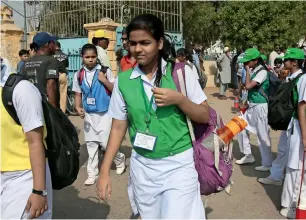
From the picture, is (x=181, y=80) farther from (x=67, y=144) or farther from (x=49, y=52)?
(x=49, y=52)

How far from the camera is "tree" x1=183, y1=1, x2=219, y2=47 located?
82.9 ft

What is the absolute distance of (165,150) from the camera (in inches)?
103

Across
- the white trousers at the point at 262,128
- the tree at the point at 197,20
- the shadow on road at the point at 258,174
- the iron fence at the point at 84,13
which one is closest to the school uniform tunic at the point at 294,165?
the shadow on road at the point at 258,174

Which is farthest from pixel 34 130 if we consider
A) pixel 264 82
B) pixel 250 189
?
pixel 264 82

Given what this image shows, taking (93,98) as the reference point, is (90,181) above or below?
below

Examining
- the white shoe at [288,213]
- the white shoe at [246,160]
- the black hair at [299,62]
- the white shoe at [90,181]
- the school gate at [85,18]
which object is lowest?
the white shoe at [288,213]

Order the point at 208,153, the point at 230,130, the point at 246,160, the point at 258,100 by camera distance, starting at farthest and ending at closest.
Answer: the point at 246,160 → the point at 258,100 → the point at 230,130 → the point at 208,153

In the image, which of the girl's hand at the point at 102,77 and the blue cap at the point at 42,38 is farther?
the girl's hand at the point at 102,77

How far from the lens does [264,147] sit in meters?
5.98

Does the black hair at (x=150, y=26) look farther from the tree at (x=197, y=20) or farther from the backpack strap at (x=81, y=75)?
the tree at (x=197, y=20)

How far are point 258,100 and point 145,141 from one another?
3.59m

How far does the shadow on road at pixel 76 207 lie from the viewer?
4477 millimetres

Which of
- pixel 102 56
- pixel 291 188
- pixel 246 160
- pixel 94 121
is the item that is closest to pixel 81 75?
pixel 94 121

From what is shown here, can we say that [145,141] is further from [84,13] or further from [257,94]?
[84,13]
